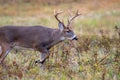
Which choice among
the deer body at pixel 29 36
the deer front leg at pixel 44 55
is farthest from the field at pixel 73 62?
the deer body at pixel 29 36

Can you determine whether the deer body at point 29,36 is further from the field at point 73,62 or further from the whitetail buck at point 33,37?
the field at point 73,62

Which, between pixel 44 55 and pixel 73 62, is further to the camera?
pixel 44 55

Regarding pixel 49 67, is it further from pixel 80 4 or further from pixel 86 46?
pixel 80 4

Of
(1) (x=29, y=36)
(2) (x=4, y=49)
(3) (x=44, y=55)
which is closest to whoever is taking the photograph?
(2) (x=4, y=49)

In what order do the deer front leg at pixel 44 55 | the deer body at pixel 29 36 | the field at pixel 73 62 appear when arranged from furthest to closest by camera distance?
the deer body at pixel 29 36 < the deer front leg at pixel 44 55 < the field at pixel 73 62

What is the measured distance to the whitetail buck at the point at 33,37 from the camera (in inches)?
525

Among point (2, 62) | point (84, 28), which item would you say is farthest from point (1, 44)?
point (84, 28)

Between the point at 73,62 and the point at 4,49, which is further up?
the point at 73,62

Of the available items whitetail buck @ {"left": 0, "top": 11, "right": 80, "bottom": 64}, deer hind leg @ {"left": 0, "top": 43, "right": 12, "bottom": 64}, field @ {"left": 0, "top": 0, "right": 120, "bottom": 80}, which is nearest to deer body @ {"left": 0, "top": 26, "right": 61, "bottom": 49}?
whitetail buck @ {"left": 0, "top": 11, "right": 80, "bottom": 64}

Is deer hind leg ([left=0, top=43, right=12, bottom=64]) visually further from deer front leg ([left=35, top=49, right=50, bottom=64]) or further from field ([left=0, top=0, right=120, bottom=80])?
deer front leg ([left=35, top=49, right=50, bottom=64])

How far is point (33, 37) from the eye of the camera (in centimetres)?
1377

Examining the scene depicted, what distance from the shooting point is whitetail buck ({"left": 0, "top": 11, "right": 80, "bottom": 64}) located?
525 inches

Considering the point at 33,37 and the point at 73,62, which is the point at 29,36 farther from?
the point at 73,62

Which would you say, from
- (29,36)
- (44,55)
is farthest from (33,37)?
(44,55)
